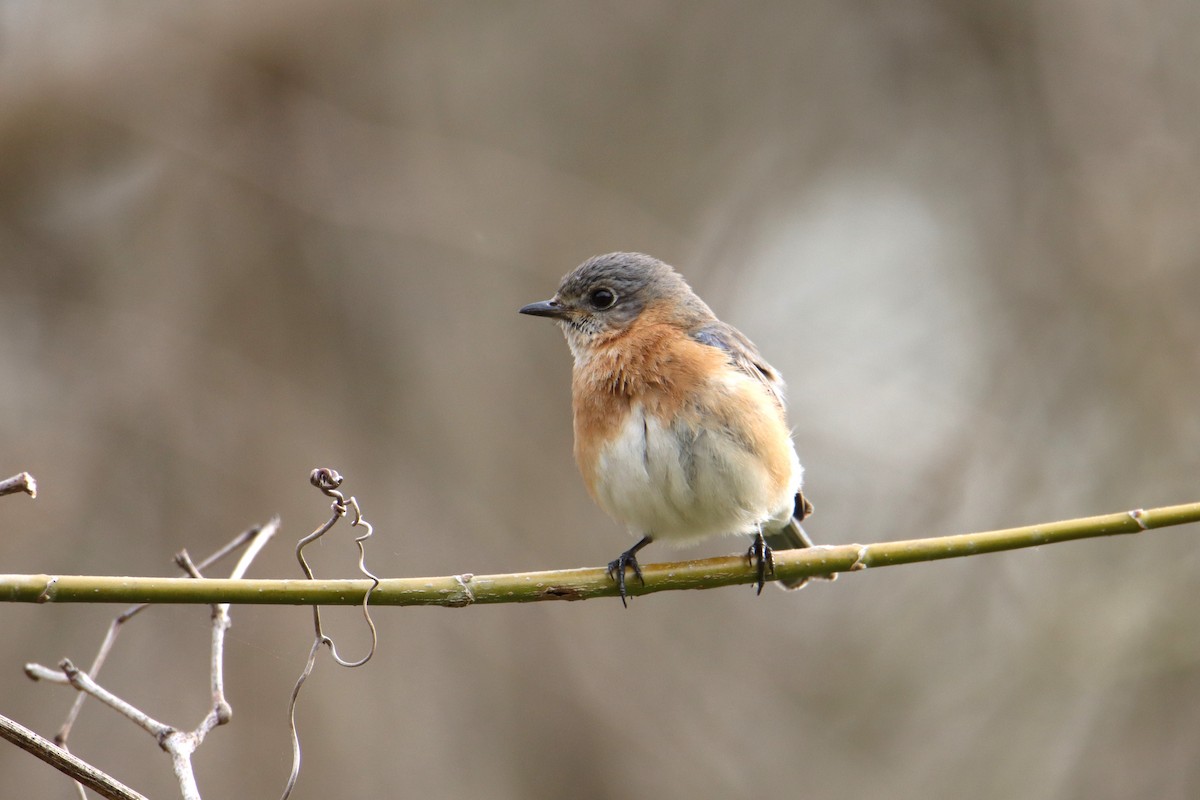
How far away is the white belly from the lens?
4.00 meters

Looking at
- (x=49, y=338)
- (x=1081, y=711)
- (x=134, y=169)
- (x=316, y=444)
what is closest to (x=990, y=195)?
(x=1081, y=711)

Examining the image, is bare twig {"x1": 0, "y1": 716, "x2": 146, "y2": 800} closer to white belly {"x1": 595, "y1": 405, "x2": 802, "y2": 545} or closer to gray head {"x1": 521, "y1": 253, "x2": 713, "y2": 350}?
white belly {"x1": 595, "y1": 405, "x2": 802, "y2": 545}

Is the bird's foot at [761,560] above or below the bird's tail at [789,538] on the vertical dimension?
below

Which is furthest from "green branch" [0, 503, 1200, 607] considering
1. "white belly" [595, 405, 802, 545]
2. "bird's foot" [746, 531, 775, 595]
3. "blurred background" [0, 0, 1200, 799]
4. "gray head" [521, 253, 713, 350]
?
"blurred background" [0, 0, 1200, 799]

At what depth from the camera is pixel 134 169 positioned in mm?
6559

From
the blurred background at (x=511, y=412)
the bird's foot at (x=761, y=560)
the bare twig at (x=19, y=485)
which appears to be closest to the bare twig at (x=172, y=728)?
the bare twig at (x=19, y=485)

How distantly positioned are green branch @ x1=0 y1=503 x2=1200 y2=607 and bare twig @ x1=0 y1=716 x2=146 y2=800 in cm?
25

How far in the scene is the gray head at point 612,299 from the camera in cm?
472

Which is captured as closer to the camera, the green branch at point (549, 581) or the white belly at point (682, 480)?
the green branch at point (549, 581)

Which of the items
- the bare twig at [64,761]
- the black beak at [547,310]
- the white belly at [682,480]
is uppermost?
the black beak at [547,310]

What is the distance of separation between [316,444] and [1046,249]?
5.17 metres

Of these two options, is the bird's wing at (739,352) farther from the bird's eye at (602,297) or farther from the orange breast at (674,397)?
the bird's eye at (602,297)

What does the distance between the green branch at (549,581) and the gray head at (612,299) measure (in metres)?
1.77

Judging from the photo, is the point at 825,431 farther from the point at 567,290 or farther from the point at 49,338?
the point at 49,338
